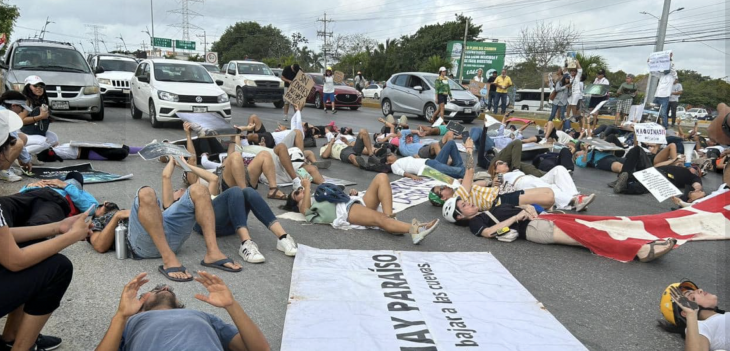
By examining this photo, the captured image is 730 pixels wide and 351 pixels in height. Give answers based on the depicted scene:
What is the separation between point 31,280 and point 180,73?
12.2 meters

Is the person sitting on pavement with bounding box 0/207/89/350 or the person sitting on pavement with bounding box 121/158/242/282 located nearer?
the person sitting on pavement with bounding box 0/207/89/350

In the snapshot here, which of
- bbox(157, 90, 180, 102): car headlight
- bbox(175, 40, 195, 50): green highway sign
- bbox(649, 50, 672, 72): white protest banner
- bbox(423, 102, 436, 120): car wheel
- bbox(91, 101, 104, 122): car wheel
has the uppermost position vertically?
Result: bbox(175, 40, 195, 50): green highway sign

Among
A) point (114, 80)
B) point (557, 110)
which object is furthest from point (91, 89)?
point (557, 110)

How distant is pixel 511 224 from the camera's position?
5.45 meters

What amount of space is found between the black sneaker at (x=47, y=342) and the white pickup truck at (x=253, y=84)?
1773 centimetres

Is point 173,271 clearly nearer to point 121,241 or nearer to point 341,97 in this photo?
point 121,241

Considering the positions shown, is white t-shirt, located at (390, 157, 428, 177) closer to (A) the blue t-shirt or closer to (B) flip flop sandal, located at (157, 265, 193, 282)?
(B) flip flop sandal, located at (157, 265, 193, 282)

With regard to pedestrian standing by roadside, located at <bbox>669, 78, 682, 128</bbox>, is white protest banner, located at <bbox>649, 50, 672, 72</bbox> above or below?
above

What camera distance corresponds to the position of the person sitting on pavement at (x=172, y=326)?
2.40 meters

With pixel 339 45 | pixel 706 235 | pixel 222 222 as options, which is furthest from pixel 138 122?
pixel 339 45

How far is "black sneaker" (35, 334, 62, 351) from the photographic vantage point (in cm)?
296

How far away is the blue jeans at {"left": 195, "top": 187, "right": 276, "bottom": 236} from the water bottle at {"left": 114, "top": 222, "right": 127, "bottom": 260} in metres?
0.71

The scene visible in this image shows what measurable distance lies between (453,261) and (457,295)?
29.7 inches

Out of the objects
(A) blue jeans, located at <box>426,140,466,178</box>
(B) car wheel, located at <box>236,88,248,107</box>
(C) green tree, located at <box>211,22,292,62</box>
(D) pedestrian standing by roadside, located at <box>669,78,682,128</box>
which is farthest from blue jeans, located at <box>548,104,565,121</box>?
(C) green tree, located at <box>211,22,292,62</box>
